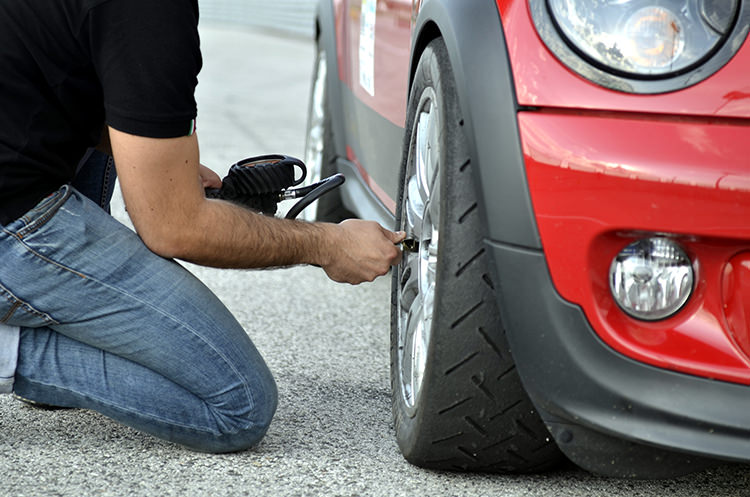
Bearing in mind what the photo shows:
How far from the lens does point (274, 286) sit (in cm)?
360

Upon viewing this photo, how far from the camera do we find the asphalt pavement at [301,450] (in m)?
1.93

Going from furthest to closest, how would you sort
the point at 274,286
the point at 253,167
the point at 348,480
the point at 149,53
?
the point at 274,286
the point at 253,167
the point at 348,480
the point at 149,53

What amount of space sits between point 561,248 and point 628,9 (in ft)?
1.25

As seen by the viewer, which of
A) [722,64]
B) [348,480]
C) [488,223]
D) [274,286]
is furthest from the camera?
[274,286]

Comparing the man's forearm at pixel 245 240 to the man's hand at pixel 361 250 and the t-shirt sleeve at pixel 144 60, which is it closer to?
the man's hand at pixel 361 250

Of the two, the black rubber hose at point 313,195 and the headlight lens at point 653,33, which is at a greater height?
the headlight lens at point 653,33

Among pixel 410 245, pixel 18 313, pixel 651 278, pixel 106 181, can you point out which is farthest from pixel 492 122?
pixel 106 181

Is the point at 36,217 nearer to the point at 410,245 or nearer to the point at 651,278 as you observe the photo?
the point at 410,245

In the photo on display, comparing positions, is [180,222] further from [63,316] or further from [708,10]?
[708,10]

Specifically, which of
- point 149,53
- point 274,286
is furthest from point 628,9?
point 274,286

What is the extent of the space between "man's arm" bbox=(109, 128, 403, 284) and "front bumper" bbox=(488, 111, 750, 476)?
59cm

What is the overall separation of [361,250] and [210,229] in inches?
13.2

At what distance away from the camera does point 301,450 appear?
Answer: 2.14m

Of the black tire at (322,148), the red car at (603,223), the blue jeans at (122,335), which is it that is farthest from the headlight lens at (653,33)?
the black tire at (322,148)
